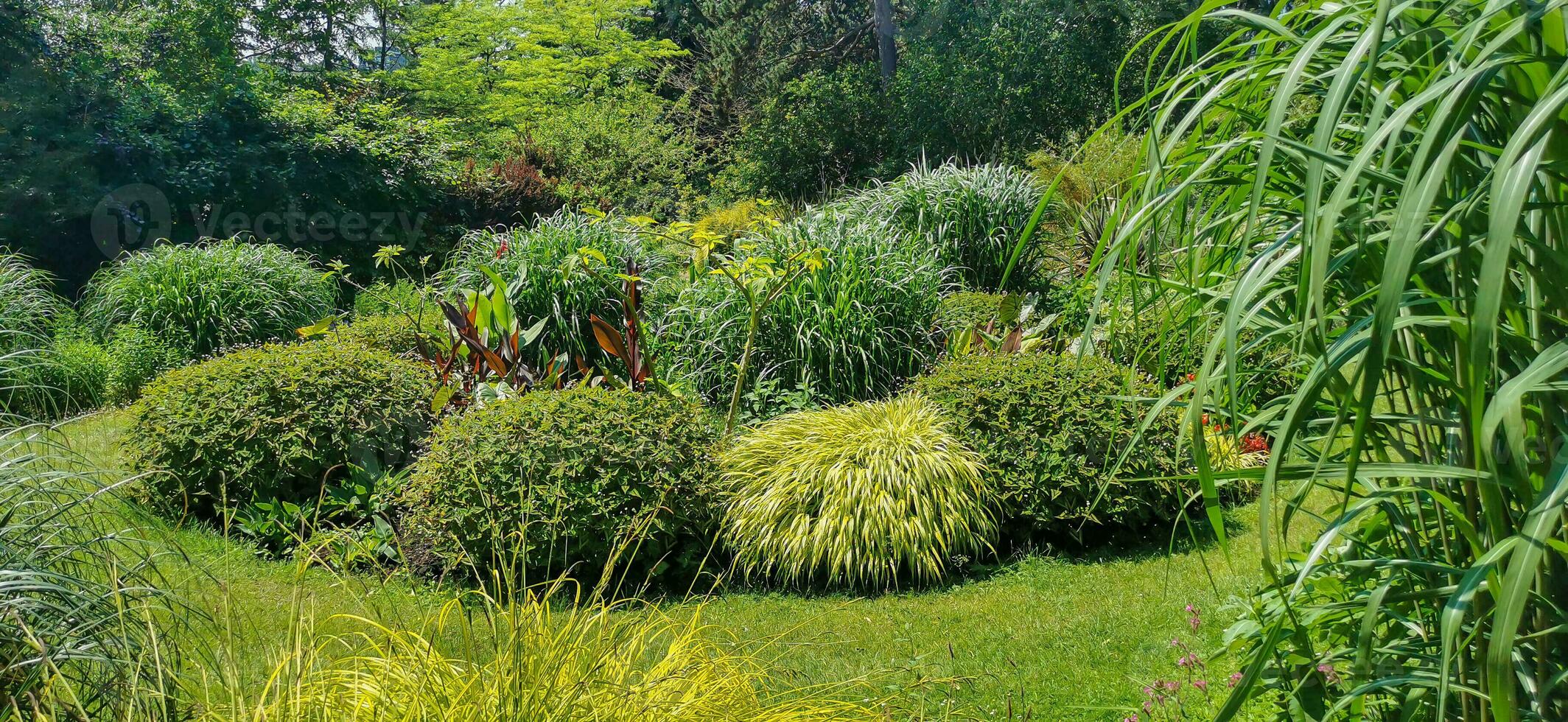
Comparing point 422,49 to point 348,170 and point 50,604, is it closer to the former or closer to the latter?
point 348,170

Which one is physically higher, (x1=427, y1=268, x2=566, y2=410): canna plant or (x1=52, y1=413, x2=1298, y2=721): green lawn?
(x1=427, y1=268, x2=566, y2=410): canna plant

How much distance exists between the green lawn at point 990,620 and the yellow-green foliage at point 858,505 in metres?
0.18

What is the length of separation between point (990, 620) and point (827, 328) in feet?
8.01

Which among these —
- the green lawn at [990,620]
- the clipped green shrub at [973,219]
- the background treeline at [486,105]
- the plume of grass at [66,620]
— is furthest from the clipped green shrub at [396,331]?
the background treeline at [486,105]

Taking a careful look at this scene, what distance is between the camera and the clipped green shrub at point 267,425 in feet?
18.7

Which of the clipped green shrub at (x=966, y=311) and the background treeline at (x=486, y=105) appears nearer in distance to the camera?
the clipped green shrub at (x=966, y=311)

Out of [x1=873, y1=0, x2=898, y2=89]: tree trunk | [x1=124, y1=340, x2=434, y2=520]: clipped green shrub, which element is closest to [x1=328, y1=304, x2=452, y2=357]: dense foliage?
[x1=124, y1=340, x2=434, y2=520]: clipped green shrub

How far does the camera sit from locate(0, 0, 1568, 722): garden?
55.5 inches

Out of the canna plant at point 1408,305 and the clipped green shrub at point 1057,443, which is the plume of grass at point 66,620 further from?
the clipped green shrub at point 1057,443

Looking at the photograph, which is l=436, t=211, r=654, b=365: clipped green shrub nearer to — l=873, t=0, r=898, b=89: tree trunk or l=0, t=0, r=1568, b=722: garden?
l=0, t=0, r=1568, b=722: garden

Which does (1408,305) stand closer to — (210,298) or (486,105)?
(210,298)

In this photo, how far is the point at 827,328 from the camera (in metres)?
6.46

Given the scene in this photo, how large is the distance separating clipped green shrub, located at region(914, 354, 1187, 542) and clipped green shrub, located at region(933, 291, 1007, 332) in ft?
4.02

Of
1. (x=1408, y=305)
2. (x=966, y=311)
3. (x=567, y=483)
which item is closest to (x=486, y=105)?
(x=966, y=311)
